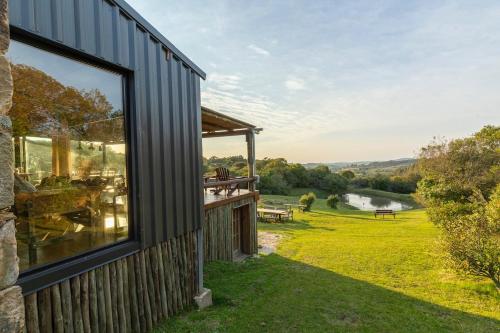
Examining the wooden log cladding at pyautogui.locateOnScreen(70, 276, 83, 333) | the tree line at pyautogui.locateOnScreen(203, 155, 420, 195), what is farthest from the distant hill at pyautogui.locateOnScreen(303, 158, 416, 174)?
the wooden log cladding at pyautogui.locateOnScreen(70, 276, 83, 333)

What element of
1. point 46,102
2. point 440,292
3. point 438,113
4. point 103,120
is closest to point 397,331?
point 440,292

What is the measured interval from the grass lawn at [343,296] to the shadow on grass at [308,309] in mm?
14

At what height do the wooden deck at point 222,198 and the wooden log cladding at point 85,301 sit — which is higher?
the wooden deck at point 222,198

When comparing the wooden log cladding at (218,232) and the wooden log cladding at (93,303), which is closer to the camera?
the wooden log cladding at (93,303)

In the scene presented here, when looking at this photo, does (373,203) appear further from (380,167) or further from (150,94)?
(380,167)

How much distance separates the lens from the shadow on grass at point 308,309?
414 cm

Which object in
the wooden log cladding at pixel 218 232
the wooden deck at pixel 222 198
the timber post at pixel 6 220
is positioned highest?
the timber post at pixel 6 220

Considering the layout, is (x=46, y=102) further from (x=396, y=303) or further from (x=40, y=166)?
(x=396, y=303)

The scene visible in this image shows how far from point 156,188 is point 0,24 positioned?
2666 millimetres

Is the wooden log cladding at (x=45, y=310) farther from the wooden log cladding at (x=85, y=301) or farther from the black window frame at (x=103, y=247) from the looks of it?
the wooden log cladding at (x=85, y=301)

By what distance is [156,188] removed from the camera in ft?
11.8

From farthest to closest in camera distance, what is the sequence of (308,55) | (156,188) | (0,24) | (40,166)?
(308,55), (156,188), (40,166), (0,24)

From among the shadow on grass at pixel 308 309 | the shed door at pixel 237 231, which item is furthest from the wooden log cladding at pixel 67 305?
the shed door at pixel 237 231

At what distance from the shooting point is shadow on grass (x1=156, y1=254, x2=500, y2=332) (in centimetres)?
414
